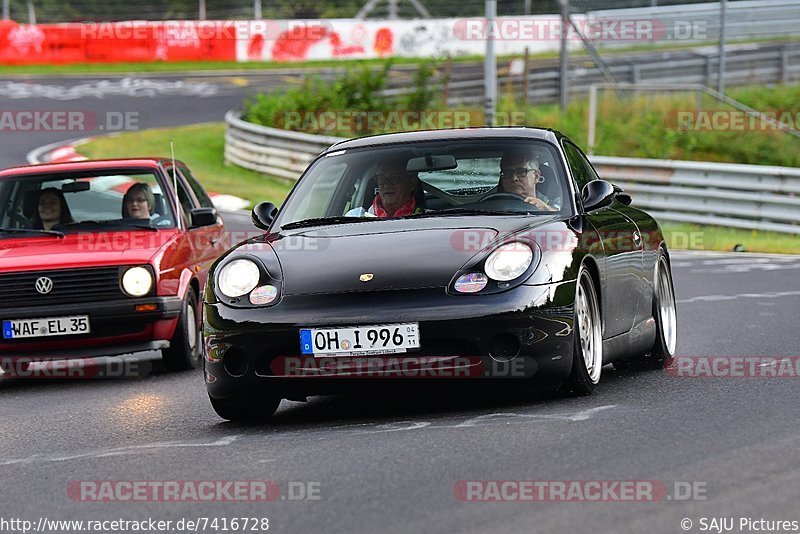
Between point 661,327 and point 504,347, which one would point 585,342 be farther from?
point 661,327

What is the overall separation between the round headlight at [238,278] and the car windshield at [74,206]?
354cm

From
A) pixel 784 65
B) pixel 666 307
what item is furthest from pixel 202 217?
pixel 784 65

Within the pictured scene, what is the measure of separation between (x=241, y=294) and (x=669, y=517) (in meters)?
2.96

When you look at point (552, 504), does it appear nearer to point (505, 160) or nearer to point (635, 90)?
point (505, 160)

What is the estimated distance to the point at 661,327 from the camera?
8.91 metres

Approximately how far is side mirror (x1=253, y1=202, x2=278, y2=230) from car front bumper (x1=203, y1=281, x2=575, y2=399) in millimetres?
1328

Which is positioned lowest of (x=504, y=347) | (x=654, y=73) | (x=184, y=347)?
(x=654, y=73)

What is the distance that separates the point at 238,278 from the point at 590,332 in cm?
170

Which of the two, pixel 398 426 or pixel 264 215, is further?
pixel 264 215

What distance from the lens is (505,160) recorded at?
26.5 ft
